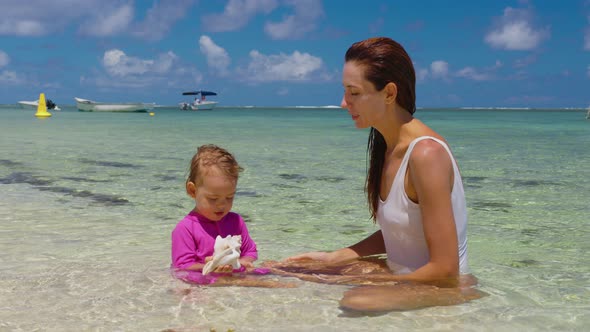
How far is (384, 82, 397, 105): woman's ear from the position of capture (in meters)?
3.41

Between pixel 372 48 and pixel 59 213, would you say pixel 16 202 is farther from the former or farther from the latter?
pixel 372 48

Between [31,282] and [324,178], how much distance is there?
6.76 m

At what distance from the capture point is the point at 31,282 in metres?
4.15

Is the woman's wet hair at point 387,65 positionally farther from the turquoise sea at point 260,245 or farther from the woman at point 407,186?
the turquoise sea at point 260,245

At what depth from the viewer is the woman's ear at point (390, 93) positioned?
11.2ft

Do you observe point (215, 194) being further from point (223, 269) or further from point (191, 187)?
point (223, 269)

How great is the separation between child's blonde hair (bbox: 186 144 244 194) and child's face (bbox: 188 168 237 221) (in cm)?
3

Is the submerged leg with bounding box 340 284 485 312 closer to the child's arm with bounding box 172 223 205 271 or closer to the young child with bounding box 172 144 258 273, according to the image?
the young child with bounding box 172 144 258 273

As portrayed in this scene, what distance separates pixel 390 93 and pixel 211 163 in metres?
1.17

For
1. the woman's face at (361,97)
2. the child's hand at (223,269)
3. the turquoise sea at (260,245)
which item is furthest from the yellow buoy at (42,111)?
the woman's face at (361,97)

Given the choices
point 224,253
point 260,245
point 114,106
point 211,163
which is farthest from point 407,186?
point 114,106

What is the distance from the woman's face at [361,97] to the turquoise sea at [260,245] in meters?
1.06

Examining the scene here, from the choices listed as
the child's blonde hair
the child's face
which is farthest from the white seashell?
the child's blonde hair

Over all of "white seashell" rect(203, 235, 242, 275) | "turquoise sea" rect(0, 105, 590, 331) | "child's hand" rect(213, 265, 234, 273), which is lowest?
"turquoise sea" rect(0, 105, 590, 331)
